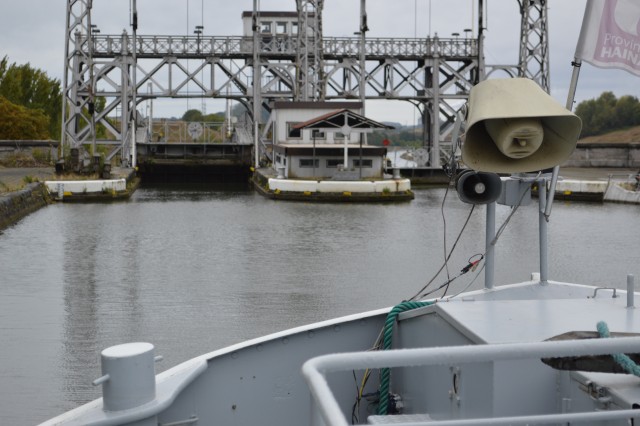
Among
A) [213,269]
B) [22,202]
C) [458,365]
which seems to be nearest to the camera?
[458,365]

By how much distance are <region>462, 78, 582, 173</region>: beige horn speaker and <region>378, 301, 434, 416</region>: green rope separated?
0.94 m

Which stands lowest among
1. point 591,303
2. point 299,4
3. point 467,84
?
point 591,303

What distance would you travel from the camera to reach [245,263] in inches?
635

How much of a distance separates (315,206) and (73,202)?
7839 mm

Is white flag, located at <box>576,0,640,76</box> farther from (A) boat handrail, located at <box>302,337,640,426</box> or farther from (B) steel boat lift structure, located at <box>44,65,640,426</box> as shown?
(A) boat handrail, located at <box>302,337,640,426</box>

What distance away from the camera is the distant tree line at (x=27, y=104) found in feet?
159

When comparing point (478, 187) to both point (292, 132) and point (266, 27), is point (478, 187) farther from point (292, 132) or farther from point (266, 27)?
point (266, 27)

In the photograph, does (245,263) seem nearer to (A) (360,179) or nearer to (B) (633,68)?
(B) (633,68)

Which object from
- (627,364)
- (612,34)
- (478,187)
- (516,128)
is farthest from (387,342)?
(612,34)

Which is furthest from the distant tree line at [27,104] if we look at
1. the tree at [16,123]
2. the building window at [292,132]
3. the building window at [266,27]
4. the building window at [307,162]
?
the building window at [307,162]

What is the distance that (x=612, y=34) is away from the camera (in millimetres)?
5258

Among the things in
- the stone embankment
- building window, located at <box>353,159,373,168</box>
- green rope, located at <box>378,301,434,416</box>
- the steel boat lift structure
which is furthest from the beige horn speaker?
building window, located at <box>353,159,373,168</box>

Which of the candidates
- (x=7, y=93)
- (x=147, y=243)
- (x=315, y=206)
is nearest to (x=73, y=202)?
(x=315, y=206)

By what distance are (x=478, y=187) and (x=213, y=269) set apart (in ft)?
34.3
